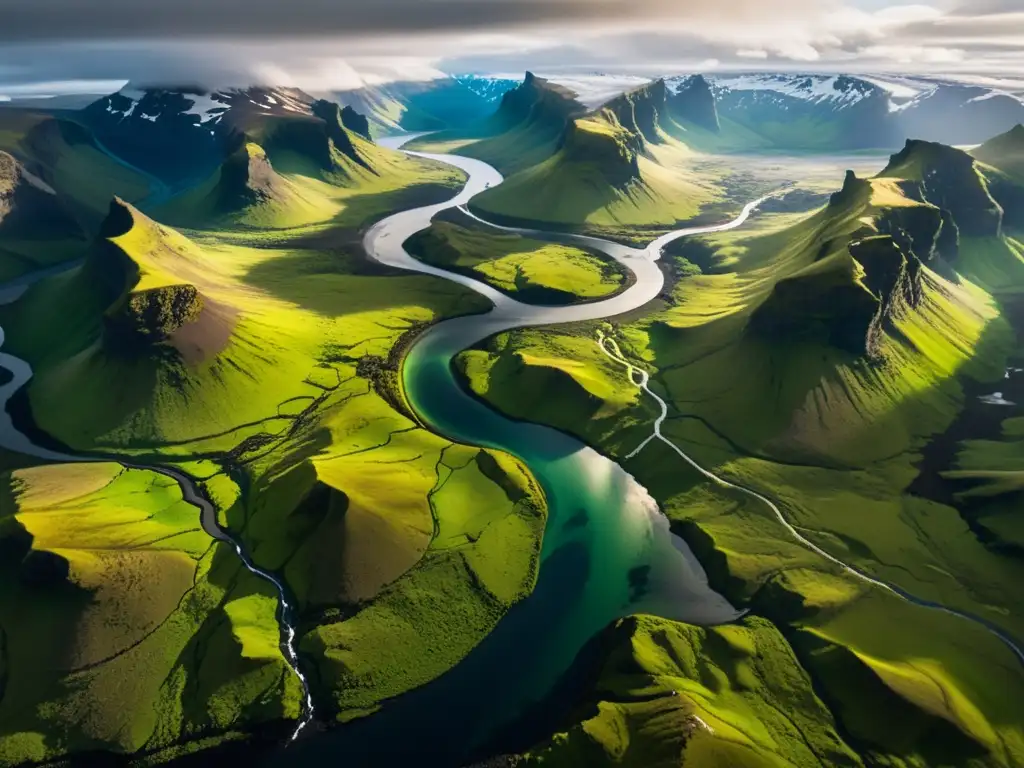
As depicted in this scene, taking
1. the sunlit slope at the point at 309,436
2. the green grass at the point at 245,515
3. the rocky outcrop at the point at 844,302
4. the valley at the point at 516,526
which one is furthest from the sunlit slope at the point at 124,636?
the rocky outcrop at the point at 844,302

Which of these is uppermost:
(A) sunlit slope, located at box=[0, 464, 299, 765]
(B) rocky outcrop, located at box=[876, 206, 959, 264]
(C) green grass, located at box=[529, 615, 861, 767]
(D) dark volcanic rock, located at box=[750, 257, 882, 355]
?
(B) rocky outcrop, located at box=[876, 206, 959, 264]

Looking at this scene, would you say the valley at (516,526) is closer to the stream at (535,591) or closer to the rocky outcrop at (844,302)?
the stream at (535,591)

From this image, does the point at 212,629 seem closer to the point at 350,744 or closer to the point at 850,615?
the point at 350,744

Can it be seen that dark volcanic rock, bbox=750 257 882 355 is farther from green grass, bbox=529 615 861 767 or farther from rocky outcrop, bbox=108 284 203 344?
rocky outcrop, bbox=108 284 203 344

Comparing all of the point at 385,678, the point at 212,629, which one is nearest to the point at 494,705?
the point at 385,678

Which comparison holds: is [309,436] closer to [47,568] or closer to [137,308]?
[137,308]

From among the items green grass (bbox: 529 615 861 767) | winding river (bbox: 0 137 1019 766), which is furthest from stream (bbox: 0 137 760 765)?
green grass (bbox: 529 615 861 767)

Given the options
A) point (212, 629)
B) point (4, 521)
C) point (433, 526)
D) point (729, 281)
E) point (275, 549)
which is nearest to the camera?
point (212, 629)
